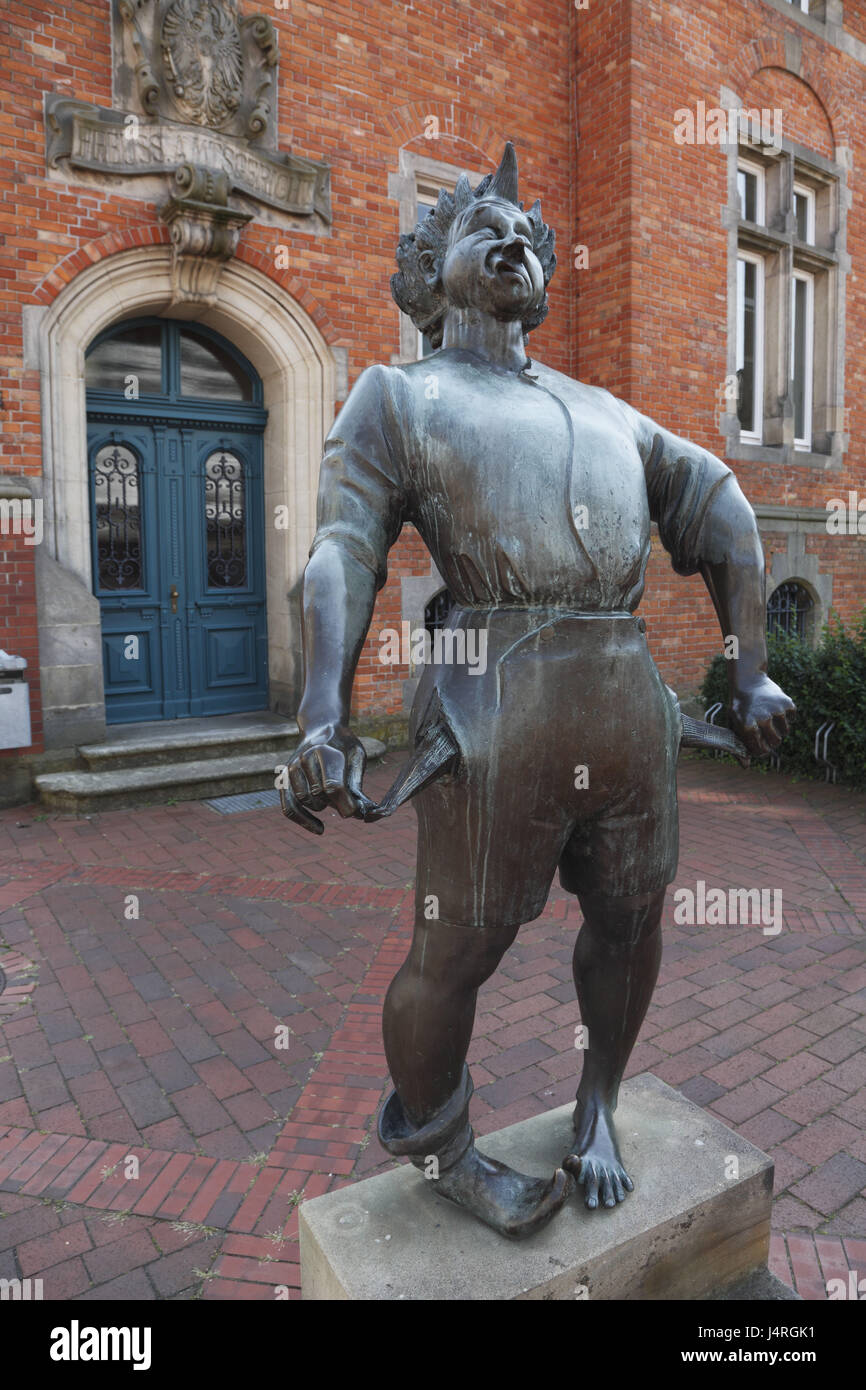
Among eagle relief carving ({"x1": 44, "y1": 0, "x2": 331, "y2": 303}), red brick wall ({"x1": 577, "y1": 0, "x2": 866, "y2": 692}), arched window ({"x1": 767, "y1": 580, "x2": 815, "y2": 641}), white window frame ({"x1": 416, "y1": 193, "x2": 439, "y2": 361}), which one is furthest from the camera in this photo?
arched window ({"x1": 767, "y1": 580, "x2": 815, "y2": 641})

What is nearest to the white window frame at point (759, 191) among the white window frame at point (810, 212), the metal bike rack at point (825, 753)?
the white window frame at point (810, 212)

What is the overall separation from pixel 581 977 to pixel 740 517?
109 centimetres

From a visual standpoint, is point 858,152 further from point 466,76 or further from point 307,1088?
point 307,1088

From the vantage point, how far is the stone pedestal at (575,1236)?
1791mm

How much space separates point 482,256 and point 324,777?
1151 mm

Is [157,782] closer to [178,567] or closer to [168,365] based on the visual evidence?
[178,567]

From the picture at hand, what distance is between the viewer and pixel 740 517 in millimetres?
2021

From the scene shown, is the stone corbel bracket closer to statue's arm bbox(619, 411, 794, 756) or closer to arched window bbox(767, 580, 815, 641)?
statue's arm bbox(619, 411, 794, 756)

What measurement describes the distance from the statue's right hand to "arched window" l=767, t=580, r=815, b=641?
33.7 feet

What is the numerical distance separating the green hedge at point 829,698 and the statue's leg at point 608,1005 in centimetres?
522

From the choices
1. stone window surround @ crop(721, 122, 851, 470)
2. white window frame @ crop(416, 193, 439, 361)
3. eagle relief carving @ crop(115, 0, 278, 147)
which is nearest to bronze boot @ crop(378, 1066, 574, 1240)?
eagle relief carving @ crop(115, 0, 278, 147)

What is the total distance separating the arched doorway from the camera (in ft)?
24.5

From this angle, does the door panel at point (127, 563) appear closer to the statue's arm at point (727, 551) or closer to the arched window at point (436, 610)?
the arched window at point (436, 610)

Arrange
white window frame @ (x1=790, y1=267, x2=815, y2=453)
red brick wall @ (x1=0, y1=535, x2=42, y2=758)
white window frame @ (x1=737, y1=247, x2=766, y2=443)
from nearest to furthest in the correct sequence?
red brick wall @ (x1=0, y1=535, x2=42, y2=758) → white window frame @ (x1=737, y1=247, x2=766, y2=443) → white window frame @ (x1=790, y1=267, x2=815, y2=453)
